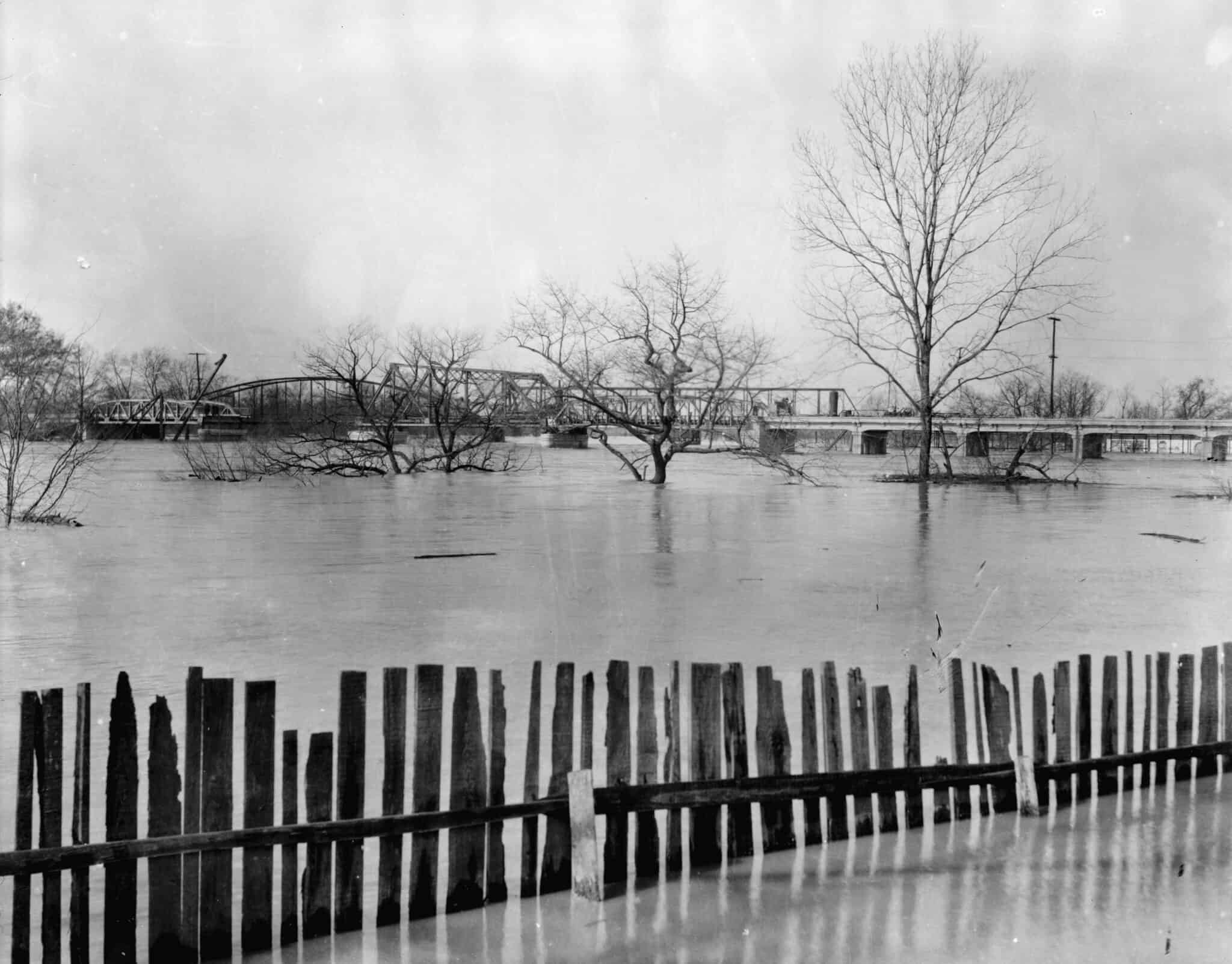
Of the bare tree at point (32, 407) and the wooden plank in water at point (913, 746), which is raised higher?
the bare tree at point (32, 407)

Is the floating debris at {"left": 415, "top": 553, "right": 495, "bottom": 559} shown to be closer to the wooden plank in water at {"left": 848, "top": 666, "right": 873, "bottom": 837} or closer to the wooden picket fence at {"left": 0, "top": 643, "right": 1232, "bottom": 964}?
the wooden picket fence at {"left": 0, "top": 643, "right": 1232, "bottom": 964}

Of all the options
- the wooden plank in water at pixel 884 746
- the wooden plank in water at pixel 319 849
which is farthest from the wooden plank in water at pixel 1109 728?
the wooden plank in water at pixel 319 849

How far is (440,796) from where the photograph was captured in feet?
15.3

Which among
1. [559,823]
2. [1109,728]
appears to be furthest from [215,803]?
[1109,728]

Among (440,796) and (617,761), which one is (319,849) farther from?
(617,761)

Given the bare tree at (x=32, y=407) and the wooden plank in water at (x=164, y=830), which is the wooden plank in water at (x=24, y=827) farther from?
the bare tree at (x=32, y=407)

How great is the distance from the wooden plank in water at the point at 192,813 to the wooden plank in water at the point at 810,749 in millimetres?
2624

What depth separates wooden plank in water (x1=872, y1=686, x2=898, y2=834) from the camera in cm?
528

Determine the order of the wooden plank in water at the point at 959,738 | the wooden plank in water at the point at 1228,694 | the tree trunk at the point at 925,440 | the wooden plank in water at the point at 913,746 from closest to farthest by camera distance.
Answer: the wooden plank in water at the point at 913,746
the wooden plank in water at the point at 959,738
the wooden plank in water at the point at 1228,694
the tree trunk at the point at 925,440

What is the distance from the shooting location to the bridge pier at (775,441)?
36062 millimetres

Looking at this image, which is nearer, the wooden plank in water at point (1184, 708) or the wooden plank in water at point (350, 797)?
the wooden plank in water at point (350, 797)

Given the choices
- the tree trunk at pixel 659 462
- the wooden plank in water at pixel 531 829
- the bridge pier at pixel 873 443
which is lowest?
the wooden plank in water at pixel 531 829

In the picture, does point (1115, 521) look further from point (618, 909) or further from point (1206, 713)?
point (618, 909)

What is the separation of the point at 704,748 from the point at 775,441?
33.3 meters
